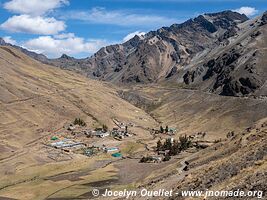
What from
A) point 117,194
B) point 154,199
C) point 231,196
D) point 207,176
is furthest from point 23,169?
point 231,196

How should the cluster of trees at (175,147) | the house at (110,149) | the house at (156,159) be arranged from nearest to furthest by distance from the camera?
the house at (156,159)
the cluster of trees at (175,147)
the house at (110,149)

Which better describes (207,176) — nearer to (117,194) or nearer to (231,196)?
(231,196)

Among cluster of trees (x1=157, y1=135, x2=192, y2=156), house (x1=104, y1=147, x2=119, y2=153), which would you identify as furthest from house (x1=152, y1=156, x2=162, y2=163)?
house (x1=104, y1=147, x2=119, y2=153)

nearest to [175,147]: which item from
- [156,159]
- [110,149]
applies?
[156,159]

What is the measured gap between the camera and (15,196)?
380 ft

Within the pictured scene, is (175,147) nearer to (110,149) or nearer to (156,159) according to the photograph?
(156,159)

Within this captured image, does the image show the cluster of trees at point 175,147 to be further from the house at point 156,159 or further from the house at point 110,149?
the house at point 110,149

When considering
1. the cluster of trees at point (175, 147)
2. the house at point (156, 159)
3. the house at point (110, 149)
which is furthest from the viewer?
the house at point (110, 149)

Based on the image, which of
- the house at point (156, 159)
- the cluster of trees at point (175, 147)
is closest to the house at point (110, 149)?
the cluster of trees at point (175, 147)

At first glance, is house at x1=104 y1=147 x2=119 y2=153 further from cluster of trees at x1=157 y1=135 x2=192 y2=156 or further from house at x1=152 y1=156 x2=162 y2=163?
house at x1=152 y1=156 x2=162 y2=163

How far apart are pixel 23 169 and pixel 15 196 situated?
42125 millimetres

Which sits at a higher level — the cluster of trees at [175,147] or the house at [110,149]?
→ the cluster of trees at [175,147]

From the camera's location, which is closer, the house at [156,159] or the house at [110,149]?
the house at [156,159]

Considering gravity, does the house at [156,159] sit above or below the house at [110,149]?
above
